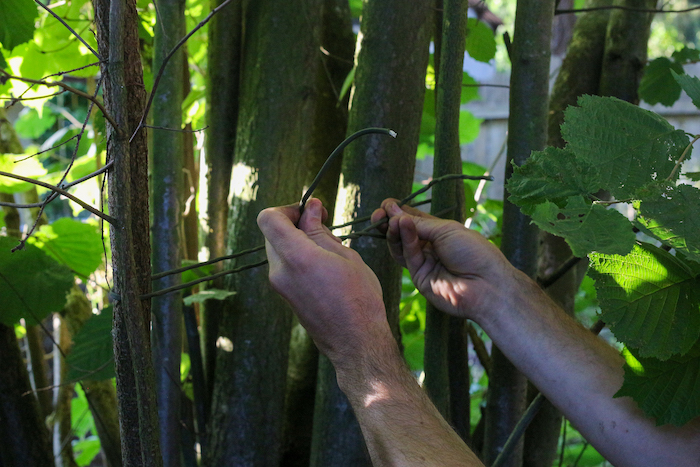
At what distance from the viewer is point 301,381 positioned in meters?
1.73

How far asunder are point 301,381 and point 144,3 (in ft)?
4.29

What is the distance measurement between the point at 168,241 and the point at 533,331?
2.87ft

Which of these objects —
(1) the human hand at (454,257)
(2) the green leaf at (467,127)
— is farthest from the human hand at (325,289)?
(2) the green leaf at (467,127)

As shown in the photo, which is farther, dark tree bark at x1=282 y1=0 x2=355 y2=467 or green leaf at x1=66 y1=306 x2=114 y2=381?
dark tree bark at x1=282 y1=0 x2=355 y2=467

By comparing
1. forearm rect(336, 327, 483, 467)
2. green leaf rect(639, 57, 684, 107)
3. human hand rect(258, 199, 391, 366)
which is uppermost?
green leaf rect(639, 57, 684, 107)

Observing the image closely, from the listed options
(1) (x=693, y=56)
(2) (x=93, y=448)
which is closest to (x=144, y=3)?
(1) (x=693, y=56)

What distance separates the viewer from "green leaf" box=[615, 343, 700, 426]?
0.84 meters

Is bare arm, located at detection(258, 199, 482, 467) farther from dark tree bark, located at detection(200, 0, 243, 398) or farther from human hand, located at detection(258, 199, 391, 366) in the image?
dark tree bark, located at detection(200, 0, 243, 398)

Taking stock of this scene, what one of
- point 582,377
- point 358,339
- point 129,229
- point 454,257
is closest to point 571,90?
point 454,257

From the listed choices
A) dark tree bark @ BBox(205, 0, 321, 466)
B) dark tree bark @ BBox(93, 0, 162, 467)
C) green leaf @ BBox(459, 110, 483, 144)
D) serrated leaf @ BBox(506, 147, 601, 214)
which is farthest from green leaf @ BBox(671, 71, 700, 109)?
green leaf @ BBox(459, 110, 483, 144)

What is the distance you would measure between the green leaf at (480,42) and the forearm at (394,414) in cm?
125

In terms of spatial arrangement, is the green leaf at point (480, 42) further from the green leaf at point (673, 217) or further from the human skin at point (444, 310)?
the green leaf at point (673, 217)

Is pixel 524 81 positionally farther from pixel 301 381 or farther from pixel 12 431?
pixel 12 431

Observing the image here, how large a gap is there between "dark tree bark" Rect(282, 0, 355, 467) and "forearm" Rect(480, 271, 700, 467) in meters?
0.75
